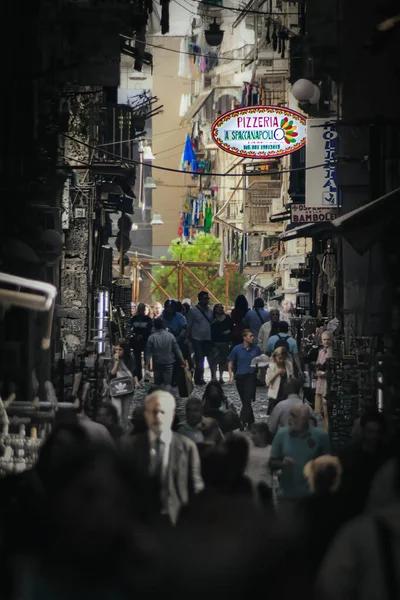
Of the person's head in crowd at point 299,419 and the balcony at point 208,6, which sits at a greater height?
the balcony at point 208,6

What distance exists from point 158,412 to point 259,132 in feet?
41.7

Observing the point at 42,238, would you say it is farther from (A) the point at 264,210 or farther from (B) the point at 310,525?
(A) the point at 264,210

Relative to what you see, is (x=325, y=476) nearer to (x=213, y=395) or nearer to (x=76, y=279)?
(x=213, y=395)

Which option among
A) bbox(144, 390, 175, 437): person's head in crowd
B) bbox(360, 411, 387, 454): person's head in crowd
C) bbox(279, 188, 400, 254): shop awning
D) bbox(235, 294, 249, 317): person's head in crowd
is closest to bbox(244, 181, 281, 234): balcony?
bbox(235, 294, 249, 317): person's head in crowd

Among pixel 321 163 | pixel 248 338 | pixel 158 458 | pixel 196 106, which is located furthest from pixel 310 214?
pixel 196 106

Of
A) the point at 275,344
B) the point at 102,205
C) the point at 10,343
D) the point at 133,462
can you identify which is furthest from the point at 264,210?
the point at 133,462

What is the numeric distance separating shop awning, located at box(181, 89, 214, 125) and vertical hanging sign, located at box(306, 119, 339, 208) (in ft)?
183

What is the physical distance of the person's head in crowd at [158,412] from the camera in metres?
10.0

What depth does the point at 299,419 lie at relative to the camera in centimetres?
1107

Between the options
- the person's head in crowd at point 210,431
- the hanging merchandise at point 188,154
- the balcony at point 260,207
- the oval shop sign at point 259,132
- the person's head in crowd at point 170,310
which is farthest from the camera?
the hanging merchandise at point 188,154

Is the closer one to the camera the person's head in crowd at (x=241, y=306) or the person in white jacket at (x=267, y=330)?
the person in white jacket at (x=267, y=330)

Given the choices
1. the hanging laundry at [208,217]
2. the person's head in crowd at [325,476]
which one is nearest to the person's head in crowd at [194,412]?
the person's head in crowd at [325,476]

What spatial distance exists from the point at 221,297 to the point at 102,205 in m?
49.1

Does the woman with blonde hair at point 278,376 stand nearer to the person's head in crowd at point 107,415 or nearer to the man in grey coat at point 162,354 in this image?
the man in grey coat at point 162,354
